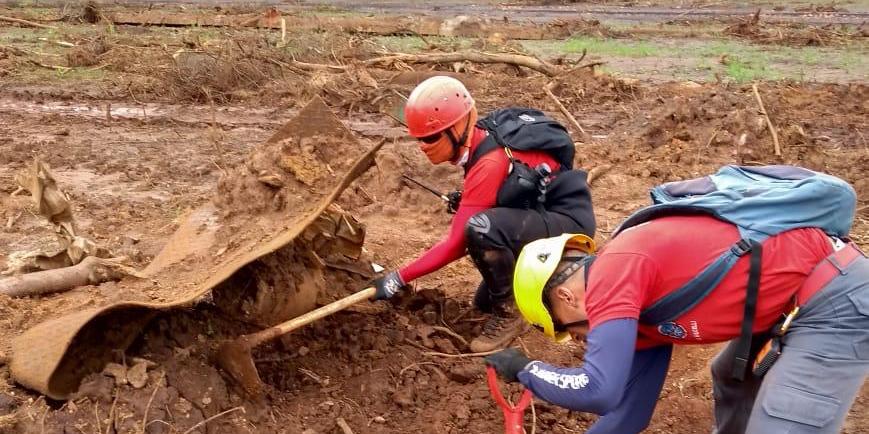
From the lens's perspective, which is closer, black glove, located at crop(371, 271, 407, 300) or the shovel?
the shovel

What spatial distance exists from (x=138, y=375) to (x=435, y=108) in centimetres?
180

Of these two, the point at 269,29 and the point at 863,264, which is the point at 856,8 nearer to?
the point at 269,29

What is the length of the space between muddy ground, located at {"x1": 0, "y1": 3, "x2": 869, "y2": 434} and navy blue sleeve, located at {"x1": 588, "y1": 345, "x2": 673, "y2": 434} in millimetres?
729

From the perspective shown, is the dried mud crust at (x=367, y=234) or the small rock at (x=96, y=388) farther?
the dried mud crust at (x=367, y=234)

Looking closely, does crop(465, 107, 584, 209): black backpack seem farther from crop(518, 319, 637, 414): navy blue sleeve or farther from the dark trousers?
crop(518, 319, 637, 414): navy blue sleeve

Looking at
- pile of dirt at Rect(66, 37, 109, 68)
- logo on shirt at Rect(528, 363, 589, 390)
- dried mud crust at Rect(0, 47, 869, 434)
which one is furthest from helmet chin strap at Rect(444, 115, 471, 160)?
pile of dirt at Rect(66, 37, 109, 68)

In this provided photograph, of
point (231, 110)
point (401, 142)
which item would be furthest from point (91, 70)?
point (401, 142)

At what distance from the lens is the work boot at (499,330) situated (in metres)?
4.59

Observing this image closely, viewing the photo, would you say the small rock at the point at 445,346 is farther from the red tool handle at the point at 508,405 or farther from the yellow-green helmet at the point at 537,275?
the yellow-green helmet at the point at 537,275

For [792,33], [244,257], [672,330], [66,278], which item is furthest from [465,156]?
[792,33]

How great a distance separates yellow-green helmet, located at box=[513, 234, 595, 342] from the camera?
2633 mm

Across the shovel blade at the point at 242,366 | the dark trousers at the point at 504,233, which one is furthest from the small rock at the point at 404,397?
the dark trousers at the point at 504,233

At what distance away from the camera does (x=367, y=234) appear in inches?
246

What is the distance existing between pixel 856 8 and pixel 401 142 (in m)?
18.4
